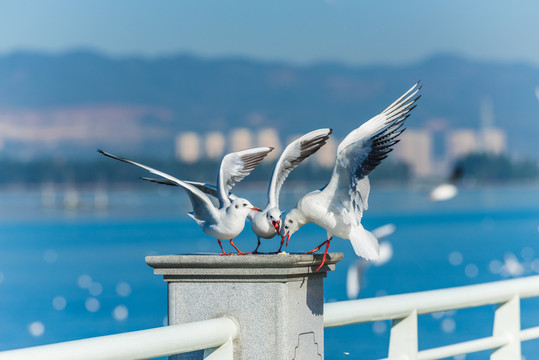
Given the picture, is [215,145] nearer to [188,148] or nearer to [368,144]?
[188,148]

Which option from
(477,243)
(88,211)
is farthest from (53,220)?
(477,243)

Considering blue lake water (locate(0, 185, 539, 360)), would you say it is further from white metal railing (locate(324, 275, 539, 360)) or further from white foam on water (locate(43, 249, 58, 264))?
white metal railing (locate(324, 275, 539, 360))

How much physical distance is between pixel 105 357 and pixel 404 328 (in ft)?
5.09

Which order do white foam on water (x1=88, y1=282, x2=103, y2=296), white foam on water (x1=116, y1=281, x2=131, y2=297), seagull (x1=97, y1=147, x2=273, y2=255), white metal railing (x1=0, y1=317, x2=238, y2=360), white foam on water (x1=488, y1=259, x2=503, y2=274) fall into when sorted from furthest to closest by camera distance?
1. white foam on water (x1=488, y1=259, x2=503, y2=274)
2. white foam on water (x1=88, y1=282, x2=103, y2=296)
3. white foam on water (x1=116, y1=281, x2=131, y2=297)
4. seagull (x1=97, y1=147, x2=273, y2=255)
5. white metal railing (x1=0, y1=317, x2=238, y2=360)

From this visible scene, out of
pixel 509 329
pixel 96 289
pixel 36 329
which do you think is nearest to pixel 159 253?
pixel 96 289

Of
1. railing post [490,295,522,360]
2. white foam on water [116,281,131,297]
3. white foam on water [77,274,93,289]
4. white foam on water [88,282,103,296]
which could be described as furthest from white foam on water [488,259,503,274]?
railing post [490,295,522,360]

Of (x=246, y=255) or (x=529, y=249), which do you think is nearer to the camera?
(x=246, y=255)

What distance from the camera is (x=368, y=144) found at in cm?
320

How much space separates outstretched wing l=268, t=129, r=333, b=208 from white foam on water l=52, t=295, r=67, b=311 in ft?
115

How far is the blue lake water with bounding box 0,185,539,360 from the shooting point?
30.0m

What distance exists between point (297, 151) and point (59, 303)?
120 feet

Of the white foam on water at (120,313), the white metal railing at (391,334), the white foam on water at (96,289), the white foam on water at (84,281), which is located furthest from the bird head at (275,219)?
the white foam on water at (84,281)

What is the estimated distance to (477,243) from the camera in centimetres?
6606

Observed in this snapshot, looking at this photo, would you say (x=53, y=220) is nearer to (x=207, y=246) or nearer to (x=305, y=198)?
(x=207, y=246)
